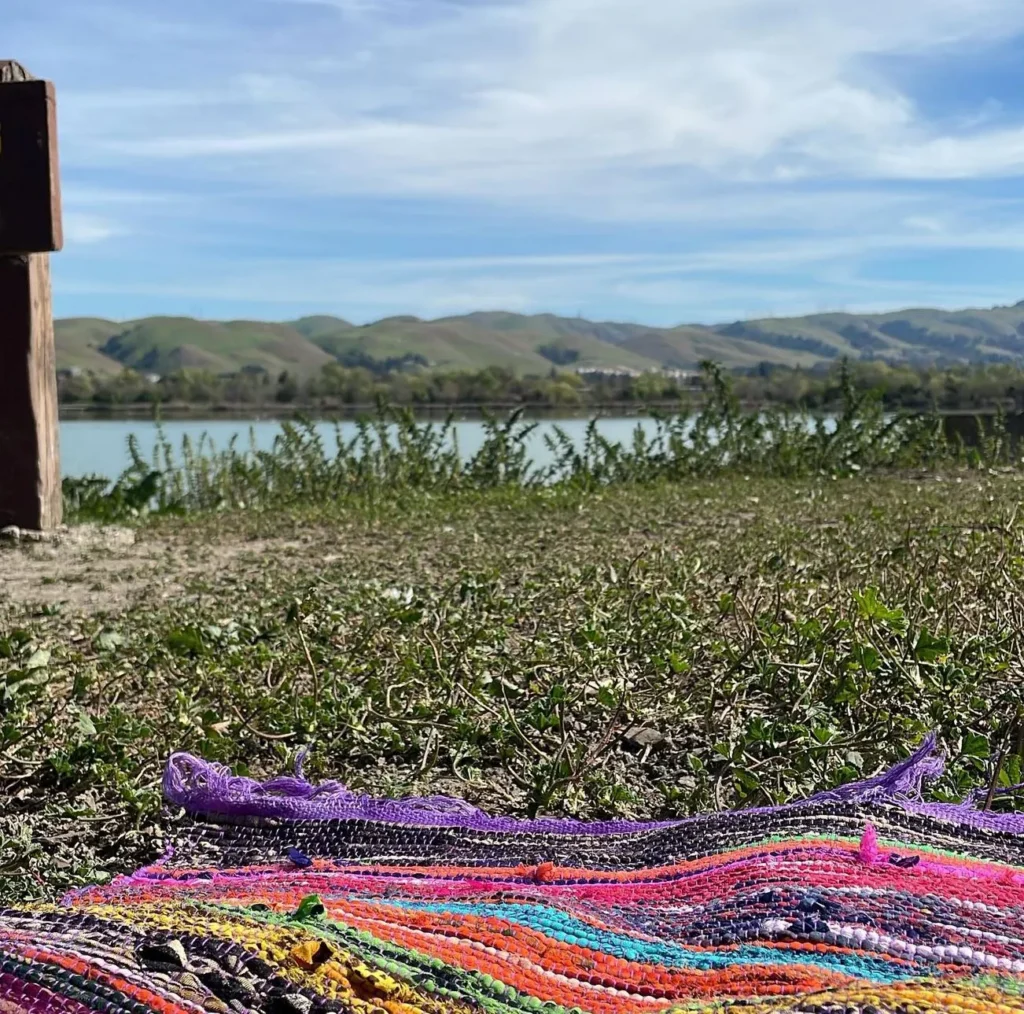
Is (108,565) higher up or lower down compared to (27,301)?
lower down

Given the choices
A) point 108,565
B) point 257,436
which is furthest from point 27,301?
point 257,436

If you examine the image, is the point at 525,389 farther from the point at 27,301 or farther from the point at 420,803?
the point at 420,803

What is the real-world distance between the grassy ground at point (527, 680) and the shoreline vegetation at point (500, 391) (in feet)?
A: 33.6

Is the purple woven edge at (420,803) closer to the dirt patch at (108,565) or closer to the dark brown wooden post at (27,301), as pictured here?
the dirt patch at (108,565)

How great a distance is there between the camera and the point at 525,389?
74.0 feet

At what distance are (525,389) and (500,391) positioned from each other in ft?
2.36

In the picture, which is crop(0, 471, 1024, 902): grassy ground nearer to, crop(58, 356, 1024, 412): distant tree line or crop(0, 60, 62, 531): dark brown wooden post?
crop(0, 60, 62, 531): dark brown wooden post

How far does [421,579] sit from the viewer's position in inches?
211

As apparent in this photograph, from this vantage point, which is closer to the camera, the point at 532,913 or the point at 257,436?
the point at 532,913

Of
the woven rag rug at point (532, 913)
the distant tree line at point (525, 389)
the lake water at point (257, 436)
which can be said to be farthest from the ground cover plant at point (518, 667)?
the distant tree line at point (525, 389)

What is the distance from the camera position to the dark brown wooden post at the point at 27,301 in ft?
22.8

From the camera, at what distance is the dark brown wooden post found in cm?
694

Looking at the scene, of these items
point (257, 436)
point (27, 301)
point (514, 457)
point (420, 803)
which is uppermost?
point (27, 301)

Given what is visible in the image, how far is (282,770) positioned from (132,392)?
21.9 metres
